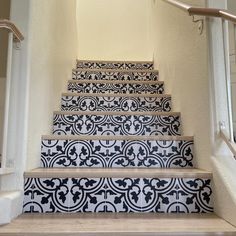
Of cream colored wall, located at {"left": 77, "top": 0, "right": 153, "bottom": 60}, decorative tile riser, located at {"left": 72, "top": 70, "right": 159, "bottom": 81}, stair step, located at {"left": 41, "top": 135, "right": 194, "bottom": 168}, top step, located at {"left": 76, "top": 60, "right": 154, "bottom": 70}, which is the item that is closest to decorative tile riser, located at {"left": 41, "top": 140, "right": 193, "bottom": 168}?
stair step, located at {"left": 41, "top": 135, "right": 194, "bottom": 168}

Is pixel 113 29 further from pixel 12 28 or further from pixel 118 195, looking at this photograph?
pixel 118 195

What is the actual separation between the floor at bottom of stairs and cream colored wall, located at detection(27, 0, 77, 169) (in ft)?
1.42

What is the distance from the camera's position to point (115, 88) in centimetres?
328

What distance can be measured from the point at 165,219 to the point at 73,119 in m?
1.31

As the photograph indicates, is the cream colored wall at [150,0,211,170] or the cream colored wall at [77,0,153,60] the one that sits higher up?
the cream colored wall at [77,0,153,60]

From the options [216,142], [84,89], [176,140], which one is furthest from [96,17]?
[216,142]

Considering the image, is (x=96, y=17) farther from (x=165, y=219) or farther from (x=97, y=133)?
(x=165, y=219)

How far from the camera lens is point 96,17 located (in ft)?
17.7

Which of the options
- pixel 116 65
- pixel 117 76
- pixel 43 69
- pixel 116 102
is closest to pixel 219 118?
pixel 43 69

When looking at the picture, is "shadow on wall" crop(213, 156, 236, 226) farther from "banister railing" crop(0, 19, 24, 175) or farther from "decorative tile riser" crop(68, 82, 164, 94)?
"decorative tile riser" crop(68, 82, 164, 94)

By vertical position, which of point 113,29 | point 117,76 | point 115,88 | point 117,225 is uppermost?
point 113,29

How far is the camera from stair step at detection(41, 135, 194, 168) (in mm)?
2088

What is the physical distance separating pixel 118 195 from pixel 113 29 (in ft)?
13.6

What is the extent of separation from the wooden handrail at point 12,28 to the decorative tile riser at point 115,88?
157cm
